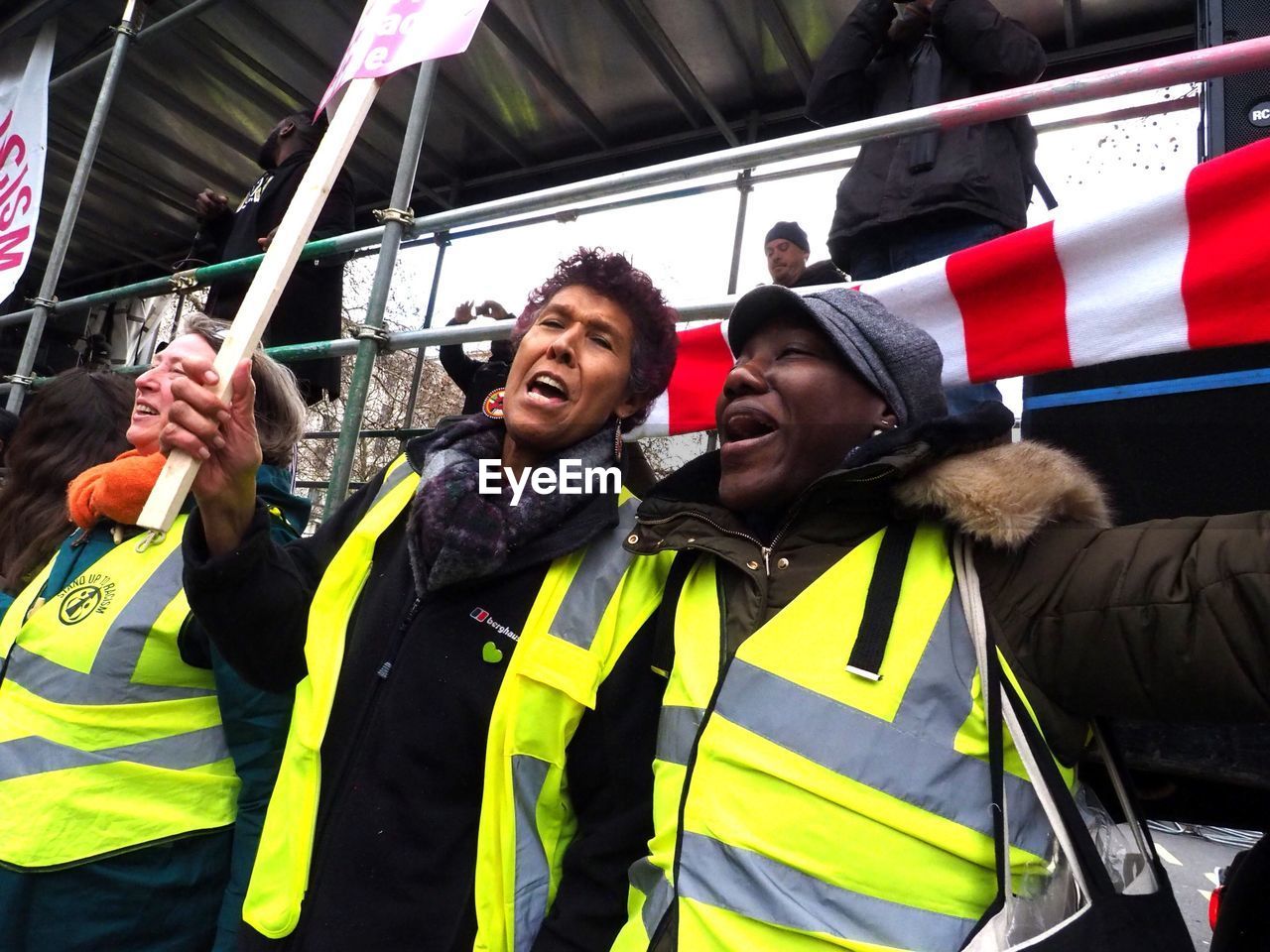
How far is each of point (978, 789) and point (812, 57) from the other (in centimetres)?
354

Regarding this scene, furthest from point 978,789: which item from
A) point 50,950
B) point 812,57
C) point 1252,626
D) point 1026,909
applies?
point 812,57

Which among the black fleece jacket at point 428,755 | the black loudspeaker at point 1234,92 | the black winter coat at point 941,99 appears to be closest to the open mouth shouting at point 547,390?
the black fleece jacket at point 428,755

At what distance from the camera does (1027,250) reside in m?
1.62

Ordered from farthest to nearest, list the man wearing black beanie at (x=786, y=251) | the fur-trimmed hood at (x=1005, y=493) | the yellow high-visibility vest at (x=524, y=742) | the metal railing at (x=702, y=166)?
the man wearing black beanie at (x=786, y=251)
the metal railing at (x=702, y=166)
the yellow high-visibility vest at (x=524, y=742)
the fur-trimmed hood at (x=1005, y=493)

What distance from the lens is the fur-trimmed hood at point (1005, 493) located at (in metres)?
1.01

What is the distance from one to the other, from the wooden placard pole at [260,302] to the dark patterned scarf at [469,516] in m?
0.40

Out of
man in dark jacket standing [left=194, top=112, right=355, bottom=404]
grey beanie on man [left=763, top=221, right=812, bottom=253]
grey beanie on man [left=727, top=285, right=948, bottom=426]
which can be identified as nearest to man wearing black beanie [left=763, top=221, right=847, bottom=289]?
grey beanie on man [left=763, top=221, right=812, bottom=253]

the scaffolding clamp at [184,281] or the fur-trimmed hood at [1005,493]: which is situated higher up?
the scaffolding clamp at [184,281]

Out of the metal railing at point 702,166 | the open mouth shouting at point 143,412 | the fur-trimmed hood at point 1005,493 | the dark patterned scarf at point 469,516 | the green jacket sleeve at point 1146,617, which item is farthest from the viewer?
the open mouth shouting at point 143,412

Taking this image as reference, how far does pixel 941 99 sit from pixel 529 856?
2304 millimetres

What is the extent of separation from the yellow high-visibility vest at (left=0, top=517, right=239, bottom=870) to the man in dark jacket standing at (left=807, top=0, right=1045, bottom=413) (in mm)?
1978

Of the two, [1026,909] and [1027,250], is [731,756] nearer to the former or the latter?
[1026,909]

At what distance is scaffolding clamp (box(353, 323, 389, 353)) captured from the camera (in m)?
2.21

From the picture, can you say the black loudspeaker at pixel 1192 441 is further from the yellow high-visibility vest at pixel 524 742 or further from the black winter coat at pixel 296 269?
the black winter coat at pixel 296 269
